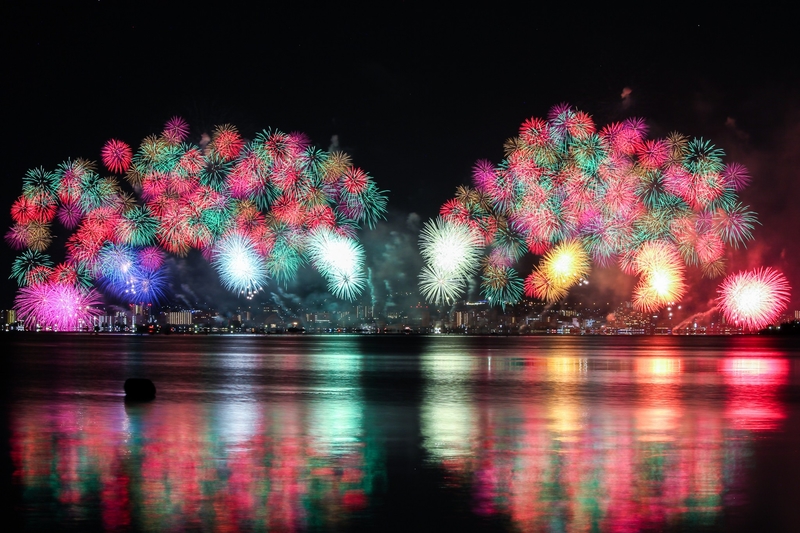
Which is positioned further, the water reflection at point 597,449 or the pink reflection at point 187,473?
the water reflection at point 597,449

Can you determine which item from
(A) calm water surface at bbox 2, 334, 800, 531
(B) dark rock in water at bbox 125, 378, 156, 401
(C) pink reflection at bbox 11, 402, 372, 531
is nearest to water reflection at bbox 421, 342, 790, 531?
(A) calm water surface at bbox 2, 334, 800, 531

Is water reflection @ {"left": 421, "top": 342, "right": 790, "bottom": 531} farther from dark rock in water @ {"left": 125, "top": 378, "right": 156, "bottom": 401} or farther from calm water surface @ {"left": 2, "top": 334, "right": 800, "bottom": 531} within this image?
dark rock in water @ {"left": 125, "top": 378, "right": 156, "bottom": 401}

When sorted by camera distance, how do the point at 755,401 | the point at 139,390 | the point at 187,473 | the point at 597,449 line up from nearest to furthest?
the point at 187,473 → the point at 597,449 → the point at 139,390 → the point at 755,401

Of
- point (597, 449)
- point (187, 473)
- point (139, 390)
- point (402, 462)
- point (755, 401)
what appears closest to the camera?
point (187, 473)

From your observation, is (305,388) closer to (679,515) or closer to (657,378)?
(657,378)

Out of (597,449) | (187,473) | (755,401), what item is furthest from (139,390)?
(755,401)

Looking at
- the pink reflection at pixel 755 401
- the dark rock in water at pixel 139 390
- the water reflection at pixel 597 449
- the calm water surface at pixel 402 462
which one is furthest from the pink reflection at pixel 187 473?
the pink reflection at pixel 755 401

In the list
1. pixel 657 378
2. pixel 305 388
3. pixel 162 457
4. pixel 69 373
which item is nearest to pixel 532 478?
pixel 162 457

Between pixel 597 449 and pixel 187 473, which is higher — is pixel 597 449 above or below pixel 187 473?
below

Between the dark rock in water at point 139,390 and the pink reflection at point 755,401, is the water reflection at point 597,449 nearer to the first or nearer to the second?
the pink reflection at point 755,401

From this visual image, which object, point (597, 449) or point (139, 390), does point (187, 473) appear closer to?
point (597, 449)
